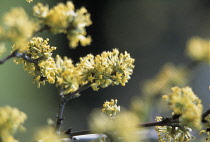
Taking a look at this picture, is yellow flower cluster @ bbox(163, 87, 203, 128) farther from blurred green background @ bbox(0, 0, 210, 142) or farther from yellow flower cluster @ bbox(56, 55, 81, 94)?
blurred green background @ bbox(0, 0, 210, 142)

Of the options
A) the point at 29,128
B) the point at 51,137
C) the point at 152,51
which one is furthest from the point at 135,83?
the point at 51,137

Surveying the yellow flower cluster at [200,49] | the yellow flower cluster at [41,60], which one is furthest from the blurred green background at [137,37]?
the yellow flower cluster at [200,49]

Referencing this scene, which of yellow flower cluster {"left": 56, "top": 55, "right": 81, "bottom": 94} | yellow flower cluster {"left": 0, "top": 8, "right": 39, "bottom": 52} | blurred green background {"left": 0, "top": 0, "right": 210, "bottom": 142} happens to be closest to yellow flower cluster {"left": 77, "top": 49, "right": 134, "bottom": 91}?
yellow flower cluster {"left": 56, "top": 55, "right": 81, "bottom": 94}

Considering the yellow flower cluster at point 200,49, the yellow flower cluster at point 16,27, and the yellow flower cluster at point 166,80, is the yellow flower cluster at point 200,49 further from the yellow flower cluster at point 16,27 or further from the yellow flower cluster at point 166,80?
the yellow flower cluster at point 16,27

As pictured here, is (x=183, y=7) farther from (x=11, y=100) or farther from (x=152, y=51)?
(x=11, y=100)

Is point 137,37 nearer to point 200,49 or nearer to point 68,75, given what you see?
point 68,75

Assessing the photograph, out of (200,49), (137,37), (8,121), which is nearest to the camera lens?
(200,49)

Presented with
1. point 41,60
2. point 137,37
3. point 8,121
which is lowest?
point 8,121

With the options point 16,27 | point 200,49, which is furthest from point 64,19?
point 200,49
